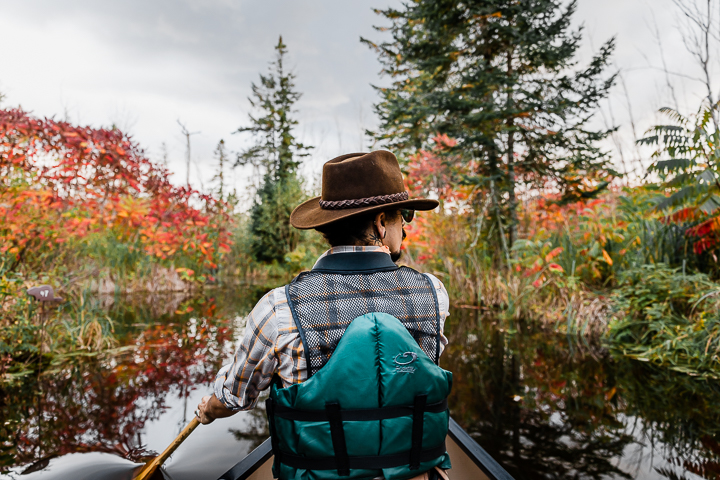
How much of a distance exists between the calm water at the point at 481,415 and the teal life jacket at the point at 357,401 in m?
1.76

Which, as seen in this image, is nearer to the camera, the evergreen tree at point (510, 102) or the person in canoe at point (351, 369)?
the person in canoe at point (351, 369)

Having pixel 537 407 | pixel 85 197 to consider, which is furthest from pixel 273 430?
pixel 85 197

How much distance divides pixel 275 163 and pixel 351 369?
578 inches

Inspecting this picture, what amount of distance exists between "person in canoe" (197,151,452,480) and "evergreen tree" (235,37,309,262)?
33.3 ft

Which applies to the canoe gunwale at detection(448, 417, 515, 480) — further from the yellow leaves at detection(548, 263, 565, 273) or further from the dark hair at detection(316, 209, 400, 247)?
the yellow leaves at detection(548, 263, 565, 273)

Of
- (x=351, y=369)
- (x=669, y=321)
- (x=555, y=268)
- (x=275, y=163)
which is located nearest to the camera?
(x=351, y=369)

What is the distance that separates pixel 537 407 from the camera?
3.13 m

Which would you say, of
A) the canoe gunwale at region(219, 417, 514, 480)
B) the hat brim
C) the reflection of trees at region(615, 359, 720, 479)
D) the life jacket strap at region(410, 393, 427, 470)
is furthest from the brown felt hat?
the reflection of trees at region(615, 359, 720, 479)

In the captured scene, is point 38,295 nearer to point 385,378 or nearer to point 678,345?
point 385,378

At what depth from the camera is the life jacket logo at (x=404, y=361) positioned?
3.03ft

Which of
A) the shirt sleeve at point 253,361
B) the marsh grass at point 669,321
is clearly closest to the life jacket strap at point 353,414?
the shirt sleeve at point 253,361

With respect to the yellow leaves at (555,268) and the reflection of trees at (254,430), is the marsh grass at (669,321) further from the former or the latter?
the reflection of trees at (254,430)

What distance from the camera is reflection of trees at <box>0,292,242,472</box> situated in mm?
2488

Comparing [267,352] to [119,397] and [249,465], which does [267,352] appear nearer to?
[249,465]
